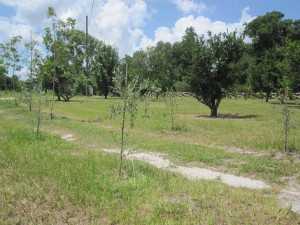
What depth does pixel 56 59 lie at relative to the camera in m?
24.7

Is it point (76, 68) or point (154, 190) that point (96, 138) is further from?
point (76, 68)

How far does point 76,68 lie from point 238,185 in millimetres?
20741

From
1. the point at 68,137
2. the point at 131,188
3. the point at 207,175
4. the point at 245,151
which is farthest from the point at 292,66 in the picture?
the point at 131,188

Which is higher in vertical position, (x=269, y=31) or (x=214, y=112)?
(x=269, y=31)

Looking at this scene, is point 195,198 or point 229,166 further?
point 229,166

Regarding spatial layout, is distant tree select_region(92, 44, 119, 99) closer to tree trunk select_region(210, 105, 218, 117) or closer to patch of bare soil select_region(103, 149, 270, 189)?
tree trunk select_region(210, 105, 218, 117)

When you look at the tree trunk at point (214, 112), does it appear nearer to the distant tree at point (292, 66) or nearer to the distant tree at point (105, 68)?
the distant tree at point (292, 66)

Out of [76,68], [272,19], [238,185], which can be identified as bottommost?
[238,185]

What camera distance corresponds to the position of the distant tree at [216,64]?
27750 millimetres

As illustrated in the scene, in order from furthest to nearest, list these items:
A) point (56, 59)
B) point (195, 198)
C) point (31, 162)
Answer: point (56, 59) < point (31, 162) < point (195, 198)

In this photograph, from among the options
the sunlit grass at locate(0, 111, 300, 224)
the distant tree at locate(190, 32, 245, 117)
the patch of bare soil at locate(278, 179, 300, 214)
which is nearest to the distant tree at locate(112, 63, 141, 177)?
the sunlit grass at locate(0, 111, 300, 224)

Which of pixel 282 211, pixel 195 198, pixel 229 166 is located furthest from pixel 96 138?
pixel 282 211

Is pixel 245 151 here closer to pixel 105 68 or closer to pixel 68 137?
pixel 68 137

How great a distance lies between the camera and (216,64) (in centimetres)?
2803
